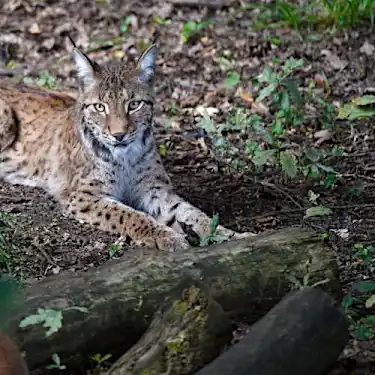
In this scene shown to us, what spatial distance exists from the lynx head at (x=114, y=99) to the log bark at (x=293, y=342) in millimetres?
2834

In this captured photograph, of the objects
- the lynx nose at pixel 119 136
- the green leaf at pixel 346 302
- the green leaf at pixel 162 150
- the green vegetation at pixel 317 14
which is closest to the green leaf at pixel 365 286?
the green leaf at pixel 346 302

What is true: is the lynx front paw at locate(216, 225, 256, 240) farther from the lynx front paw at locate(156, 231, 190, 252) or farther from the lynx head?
the lynx head

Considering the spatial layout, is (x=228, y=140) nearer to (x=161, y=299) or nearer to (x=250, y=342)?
(x=161, y=299)

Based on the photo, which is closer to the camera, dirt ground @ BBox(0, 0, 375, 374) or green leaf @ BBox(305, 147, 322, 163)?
dirt ground @ BBox(0, 0, 375, 374)

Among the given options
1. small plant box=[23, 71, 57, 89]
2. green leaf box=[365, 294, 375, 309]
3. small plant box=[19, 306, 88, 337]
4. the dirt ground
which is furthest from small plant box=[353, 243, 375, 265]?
small plant box=[23, 71, 57, 89]

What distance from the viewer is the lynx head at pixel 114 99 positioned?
6.55 m

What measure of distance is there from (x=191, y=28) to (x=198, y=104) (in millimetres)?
1482

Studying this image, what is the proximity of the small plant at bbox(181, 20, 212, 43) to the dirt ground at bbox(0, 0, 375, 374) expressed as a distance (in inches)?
2.6

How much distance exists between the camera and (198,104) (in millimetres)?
8617

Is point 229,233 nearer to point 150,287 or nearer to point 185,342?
point 150,287

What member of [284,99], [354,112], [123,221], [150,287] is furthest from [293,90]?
[150,287]

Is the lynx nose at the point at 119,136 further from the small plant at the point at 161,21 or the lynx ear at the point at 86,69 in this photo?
the small plant at the point at 161,21

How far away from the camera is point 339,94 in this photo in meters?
8.45

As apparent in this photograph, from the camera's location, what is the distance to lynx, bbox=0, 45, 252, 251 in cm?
645
